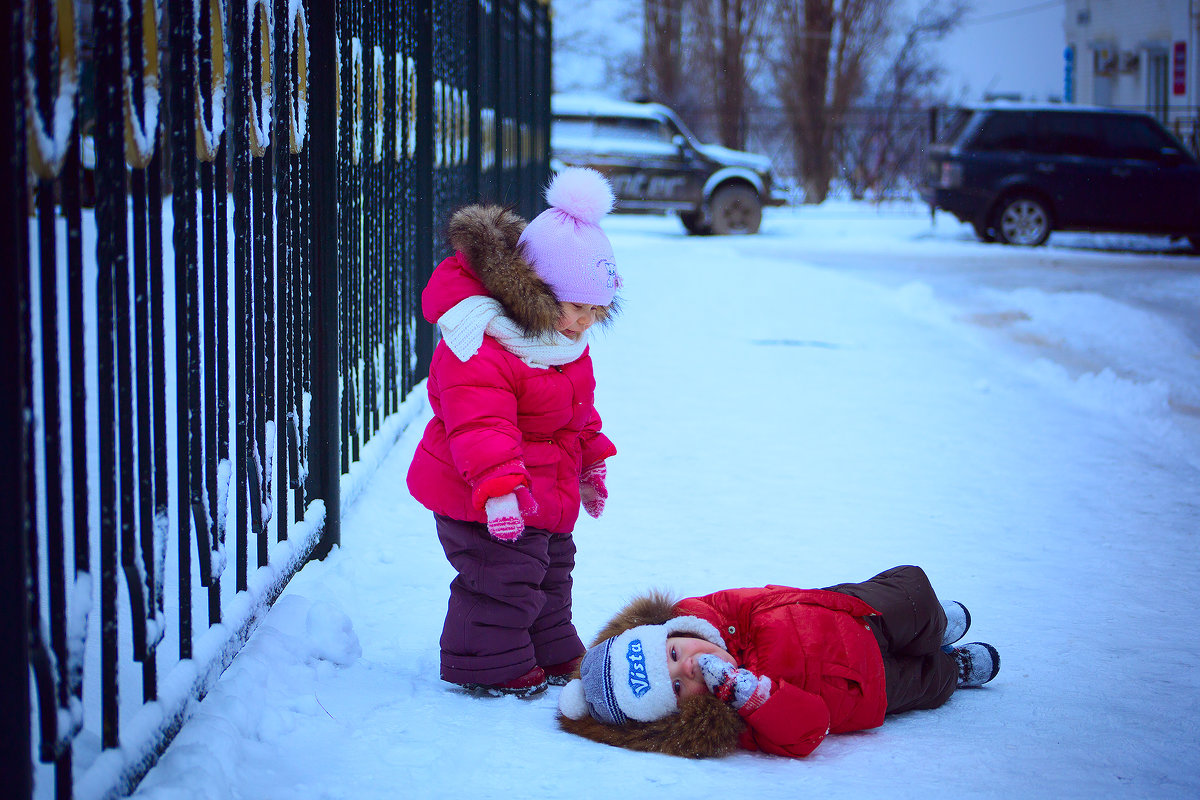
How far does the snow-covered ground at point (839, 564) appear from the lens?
208 cm

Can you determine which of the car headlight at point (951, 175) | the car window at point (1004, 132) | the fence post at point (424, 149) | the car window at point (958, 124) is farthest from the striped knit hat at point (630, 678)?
the car window at point (958, 124)

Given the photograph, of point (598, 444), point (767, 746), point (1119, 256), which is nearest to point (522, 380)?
point (598, 444)

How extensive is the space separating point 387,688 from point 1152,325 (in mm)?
7414

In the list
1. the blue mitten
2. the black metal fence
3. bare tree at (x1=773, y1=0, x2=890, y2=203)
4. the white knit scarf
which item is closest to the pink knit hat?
the white knit scarf

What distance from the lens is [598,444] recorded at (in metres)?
2.72

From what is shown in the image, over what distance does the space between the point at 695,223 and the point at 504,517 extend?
1579 centimetres

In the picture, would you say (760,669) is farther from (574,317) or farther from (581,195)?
(581,195)

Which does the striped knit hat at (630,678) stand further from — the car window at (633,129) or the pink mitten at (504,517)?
the car window at (633,129)

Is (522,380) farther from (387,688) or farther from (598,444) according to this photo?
(387,688)

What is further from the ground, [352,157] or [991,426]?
[352,157]

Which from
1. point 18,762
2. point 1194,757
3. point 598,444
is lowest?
point 1194,757

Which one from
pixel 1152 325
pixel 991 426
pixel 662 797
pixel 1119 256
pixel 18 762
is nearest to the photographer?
pixel 18 762

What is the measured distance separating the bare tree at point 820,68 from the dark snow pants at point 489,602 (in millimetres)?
25015

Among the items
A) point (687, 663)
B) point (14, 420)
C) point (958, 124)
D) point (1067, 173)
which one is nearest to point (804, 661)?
point (687, 663)
